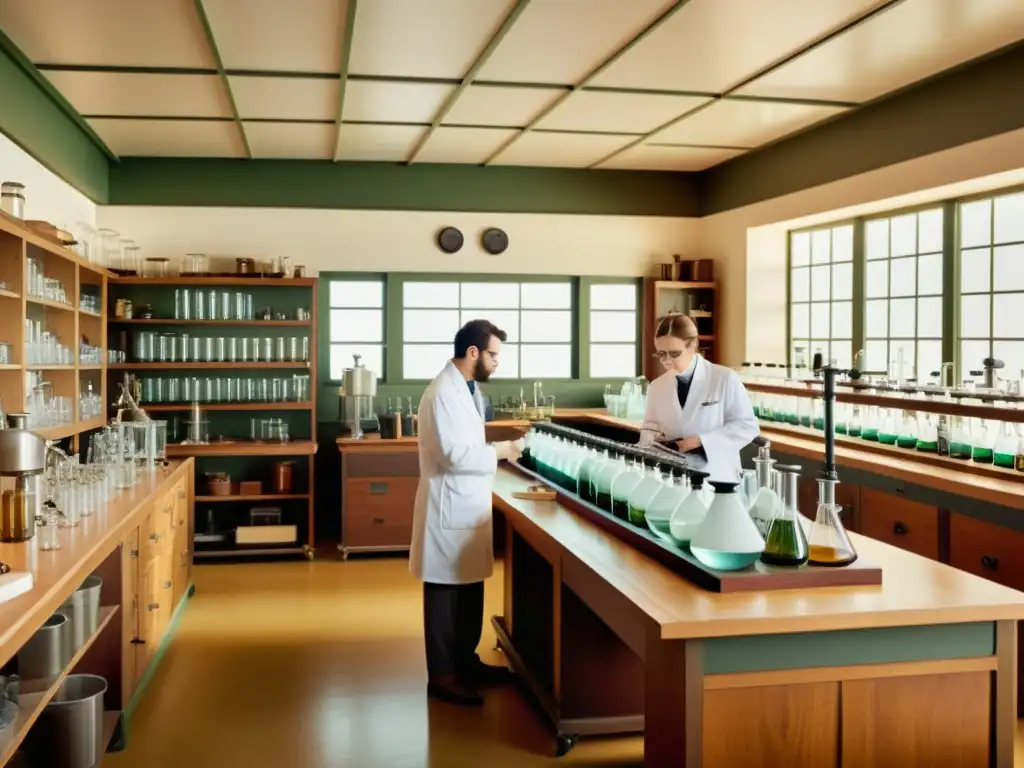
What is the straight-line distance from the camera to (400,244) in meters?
8.01

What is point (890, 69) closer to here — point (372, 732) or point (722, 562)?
point (722, 562)

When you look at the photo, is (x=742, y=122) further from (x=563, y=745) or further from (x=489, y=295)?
(x=563, y=745)

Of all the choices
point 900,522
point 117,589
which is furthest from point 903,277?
point 117,589

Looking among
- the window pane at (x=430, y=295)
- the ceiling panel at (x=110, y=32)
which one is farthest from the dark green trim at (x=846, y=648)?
the window pane at (x=430, y=295)

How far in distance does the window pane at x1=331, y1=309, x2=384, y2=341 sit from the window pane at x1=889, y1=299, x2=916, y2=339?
392 cm

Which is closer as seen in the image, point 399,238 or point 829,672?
point 829,672

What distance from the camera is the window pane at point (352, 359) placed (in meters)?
8.09

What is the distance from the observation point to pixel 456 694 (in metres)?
4.21

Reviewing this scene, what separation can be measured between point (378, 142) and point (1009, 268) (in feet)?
13.5

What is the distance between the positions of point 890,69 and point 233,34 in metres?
3.21

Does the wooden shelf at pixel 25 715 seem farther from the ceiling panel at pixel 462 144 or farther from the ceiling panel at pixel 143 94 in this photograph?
the ceiling panel at pixel 462 144

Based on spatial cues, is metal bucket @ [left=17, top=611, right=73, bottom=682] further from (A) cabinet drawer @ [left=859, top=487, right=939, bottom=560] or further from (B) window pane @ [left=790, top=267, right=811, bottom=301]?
(B) window pane @ [left=790, top=267, right=811, bottom=301]

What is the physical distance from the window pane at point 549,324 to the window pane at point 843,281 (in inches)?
78.3

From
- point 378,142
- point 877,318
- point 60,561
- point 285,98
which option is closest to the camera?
point 60,561
